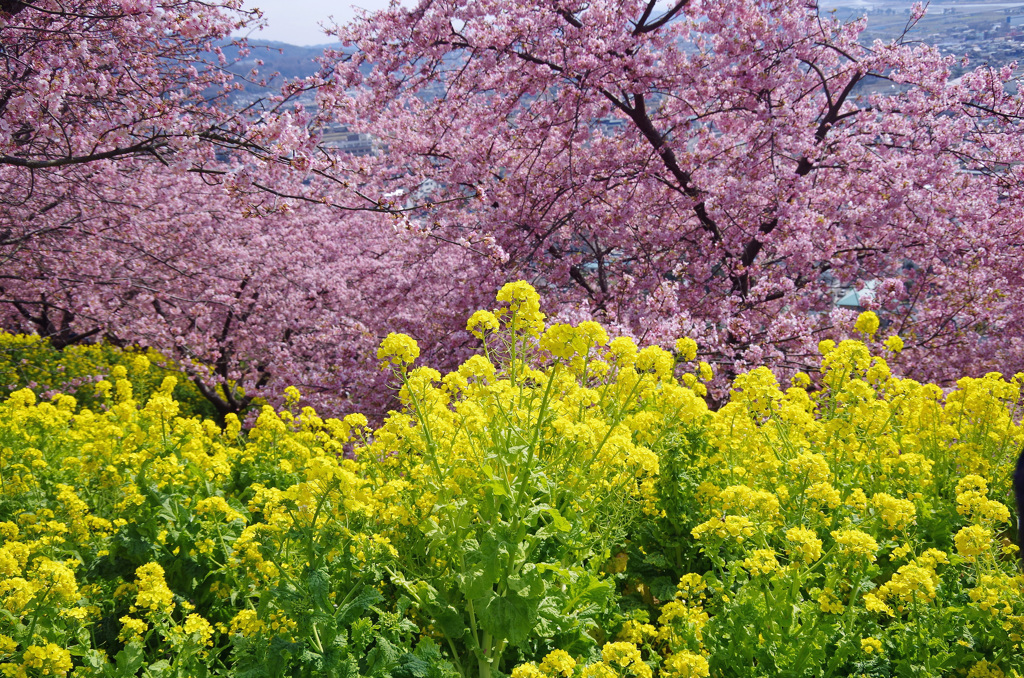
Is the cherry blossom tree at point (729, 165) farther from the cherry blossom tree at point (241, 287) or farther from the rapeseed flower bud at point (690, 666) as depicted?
the rapeseed flower bud at point (690, 666)

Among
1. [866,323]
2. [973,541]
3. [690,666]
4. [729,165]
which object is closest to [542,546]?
[690,666]

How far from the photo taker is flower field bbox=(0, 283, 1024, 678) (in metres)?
2.86

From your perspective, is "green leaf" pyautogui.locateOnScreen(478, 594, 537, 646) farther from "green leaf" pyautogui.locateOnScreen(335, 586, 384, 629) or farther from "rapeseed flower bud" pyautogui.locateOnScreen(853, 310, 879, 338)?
"rapeseed flower bud" pyautogui.locateOnScreen(853, 310, 879, 338)

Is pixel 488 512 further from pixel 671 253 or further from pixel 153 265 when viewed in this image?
pixel 153 265

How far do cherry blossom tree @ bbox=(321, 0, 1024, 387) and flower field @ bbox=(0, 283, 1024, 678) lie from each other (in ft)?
11.0

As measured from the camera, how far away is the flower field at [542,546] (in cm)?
286

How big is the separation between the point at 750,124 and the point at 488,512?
6840mm

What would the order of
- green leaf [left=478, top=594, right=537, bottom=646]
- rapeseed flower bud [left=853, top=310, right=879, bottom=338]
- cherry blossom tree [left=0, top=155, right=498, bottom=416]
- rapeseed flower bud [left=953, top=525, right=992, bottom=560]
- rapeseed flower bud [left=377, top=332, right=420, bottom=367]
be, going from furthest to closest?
cherry blossom tree [left=0, top=155, right=498, bottom=416], rapeseed flower bud [left=853, top=310, right=879, bottom=338], rapeseed flower bud [left=377, top=332, right=420, bottom=367], rapeseed flower bud [left=953, top=525, right=992, bottom=560], green leaf [left=478, top=594, right=537, bottom=646]

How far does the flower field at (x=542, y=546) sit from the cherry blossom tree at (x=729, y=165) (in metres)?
3.36

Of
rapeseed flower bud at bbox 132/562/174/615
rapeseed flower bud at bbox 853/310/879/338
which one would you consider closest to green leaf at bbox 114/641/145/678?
rapeseed flower bud at bbox 132/562/174/615

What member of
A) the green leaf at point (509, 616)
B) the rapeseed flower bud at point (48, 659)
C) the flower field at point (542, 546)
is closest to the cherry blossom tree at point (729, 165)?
the flower field at point (542, 546)

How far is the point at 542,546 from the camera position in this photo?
3578 mm

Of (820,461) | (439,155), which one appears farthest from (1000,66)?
(820,461)

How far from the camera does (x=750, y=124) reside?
26.9ft
